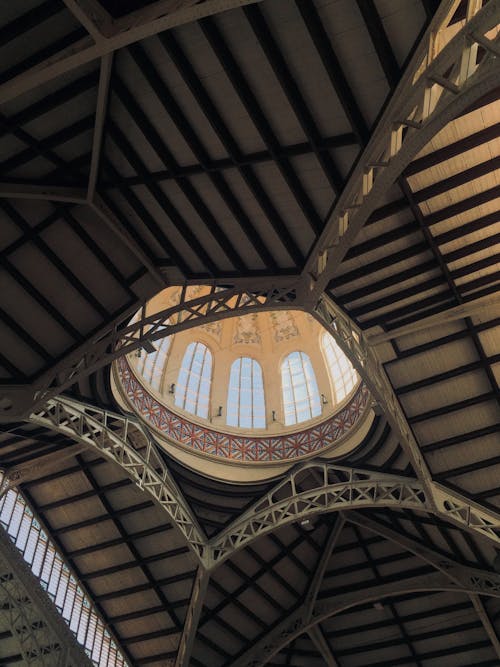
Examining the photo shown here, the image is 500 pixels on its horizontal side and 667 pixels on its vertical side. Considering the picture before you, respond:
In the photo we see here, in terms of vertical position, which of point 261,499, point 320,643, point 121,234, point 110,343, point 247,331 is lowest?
point 320,643

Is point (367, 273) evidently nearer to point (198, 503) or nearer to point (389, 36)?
point (389, 36)

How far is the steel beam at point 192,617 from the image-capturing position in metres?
27.2

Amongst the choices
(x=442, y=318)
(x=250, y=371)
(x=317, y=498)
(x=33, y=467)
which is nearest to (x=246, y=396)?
(x=250, y=371)

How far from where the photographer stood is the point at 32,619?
2753cm

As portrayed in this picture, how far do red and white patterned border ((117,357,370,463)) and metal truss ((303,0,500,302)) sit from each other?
1257 cm

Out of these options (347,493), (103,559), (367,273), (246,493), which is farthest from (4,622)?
(367,273)

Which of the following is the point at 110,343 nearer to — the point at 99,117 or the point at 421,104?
the point at 99,117

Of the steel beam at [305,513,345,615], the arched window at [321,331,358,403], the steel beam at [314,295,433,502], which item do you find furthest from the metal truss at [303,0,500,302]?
the steel beam at [305,513,345,615]

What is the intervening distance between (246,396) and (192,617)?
10.8m

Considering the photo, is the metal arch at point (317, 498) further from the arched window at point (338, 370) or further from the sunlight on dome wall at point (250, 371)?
the arched window at point (338, 370)

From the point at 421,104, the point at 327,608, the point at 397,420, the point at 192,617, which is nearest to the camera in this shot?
the point at 421,104

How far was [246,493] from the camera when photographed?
94.6ft

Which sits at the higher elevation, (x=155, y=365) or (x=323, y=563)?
(x=155, y=365)

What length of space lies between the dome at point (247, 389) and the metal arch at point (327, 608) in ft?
23.1
